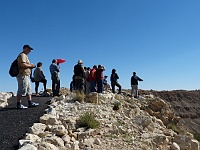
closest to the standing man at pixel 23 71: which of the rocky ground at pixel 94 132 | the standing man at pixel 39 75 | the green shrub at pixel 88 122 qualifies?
the rocky ground at pixel 94 132

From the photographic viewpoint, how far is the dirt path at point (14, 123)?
6.00 m

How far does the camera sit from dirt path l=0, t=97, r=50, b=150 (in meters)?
6.00

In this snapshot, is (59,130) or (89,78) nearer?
(59,130)

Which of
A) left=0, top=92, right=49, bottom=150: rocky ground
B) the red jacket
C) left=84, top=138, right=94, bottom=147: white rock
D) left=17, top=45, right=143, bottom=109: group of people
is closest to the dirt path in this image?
left=0, top=92, right=49, bottom=150: rocky ground

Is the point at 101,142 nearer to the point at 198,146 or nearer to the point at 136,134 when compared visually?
the point at 136,134

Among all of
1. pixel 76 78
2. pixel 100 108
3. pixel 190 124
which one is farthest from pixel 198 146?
pixel 190 124

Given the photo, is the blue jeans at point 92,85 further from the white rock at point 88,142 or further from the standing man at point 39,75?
the white rock at point 88,142

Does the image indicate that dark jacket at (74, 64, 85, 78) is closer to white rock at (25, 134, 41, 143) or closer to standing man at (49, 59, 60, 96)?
standing man at (49, 59, 60, 96)

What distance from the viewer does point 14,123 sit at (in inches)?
293

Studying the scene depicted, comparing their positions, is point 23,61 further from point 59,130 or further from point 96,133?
point 96,133

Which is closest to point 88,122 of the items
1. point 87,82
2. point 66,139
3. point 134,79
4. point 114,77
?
point 66,139

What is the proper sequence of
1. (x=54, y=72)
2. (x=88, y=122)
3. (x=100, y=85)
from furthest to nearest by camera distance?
(x=100, y=85) → (x=54, y=72) → (x=88, y=122)

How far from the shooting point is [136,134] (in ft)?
26.7

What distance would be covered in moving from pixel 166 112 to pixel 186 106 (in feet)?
155
